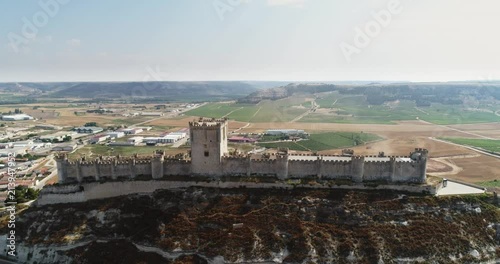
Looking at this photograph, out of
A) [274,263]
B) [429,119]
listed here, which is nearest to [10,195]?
[274,263]

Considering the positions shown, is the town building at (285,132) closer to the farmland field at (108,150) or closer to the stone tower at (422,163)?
the farmland field at (108,150)

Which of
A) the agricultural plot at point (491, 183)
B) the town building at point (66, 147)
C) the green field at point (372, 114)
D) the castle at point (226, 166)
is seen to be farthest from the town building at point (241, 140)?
the agricultural plot at point (491, 183)

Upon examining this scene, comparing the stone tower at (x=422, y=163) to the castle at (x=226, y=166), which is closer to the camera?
the stone tower at (x=422, y=163)

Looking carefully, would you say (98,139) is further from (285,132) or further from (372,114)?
(372,114)

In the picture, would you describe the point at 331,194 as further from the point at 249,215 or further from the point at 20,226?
the point at 20,226

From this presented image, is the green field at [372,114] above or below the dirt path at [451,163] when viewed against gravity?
above

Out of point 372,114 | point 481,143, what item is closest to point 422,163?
point 481,143

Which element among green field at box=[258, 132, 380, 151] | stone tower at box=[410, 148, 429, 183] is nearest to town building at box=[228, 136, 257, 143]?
green field at box=[258, 132, 380, 151]
